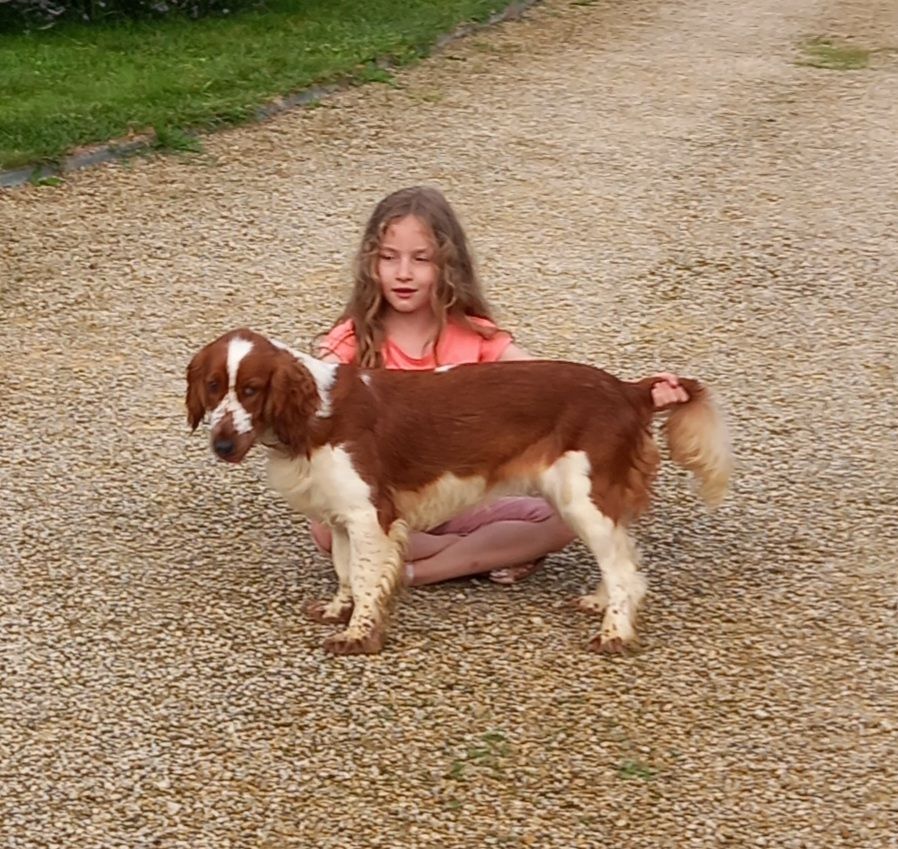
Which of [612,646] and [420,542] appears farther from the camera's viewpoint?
[420,542]

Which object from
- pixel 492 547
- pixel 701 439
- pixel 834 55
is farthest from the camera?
pixel 834 55

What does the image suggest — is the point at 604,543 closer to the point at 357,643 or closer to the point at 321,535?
the point at 357,643

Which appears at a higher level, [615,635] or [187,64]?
[615,635]

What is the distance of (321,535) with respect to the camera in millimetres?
4660

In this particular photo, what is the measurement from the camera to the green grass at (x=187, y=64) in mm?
9398

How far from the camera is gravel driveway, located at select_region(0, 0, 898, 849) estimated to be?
12.0 ft

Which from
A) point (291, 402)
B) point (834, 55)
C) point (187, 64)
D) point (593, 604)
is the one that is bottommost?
point (834, 55)

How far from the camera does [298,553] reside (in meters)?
4.88

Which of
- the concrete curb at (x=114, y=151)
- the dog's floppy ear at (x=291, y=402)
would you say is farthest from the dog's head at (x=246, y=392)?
the concrete curb at (x=114, y=151)

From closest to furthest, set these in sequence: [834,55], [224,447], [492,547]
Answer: [224,447]
[492,547]
[834,55]

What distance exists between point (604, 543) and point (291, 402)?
0.85 m

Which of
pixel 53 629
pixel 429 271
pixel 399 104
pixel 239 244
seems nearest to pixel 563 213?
pixel 239 244

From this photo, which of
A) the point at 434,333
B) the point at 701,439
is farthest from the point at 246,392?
the point at 701,439

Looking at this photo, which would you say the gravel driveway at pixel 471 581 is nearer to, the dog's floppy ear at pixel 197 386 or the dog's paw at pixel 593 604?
the dog's paw at pixel 593 604
